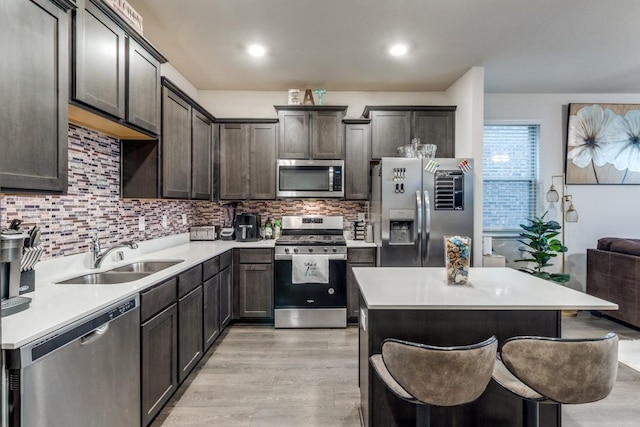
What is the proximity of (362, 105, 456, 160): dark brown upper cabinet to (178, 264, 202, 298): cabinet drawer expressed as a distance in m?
2.34

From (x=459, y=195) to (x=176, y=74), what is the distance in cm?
332

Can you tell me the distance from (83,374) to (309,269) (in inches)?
90.3

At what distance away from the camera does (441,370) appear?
119 cm

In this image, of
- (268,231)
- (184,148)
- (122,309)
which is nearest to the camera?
(122,309)

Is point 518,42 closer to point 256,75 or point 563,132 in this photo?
point 563,132

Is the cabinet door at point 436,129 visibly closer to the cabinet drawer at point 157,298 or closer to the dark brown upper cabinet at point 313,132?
the dark brown upper cabinet at point 313,132

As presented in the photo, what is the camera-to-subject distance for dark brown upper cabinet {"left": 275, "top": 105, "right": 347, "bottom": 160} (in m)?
3.78

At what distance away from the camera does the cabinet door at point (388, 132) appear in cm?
377

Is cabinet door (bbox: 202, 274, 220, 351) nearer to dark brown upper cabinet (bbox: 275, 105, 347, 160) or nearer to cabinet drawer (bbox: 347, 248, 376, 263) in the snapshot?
cabinet drawer (bbox: 347, 248, 376, 263)

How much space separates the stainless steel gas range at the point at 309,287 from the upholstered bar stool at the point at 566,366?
7.47ft

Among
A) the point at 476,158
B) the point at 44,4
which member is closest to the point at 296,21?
the point at 44,4

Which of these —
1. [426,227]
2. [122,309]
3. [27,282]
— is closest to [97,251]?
[27,282]

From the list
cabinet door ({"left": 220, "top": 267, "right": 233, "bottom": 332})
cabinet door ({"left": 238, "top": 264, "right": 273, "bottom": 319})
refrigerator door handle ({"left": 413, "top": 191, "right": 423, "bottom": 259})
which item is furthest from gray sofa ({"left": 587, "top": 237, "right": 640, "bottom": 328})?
cabinet door ({"left": 220, "top": 267, "right": 233, "bottom": 332})

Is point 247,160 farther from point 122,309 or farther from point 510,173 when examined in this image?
point 510,173
